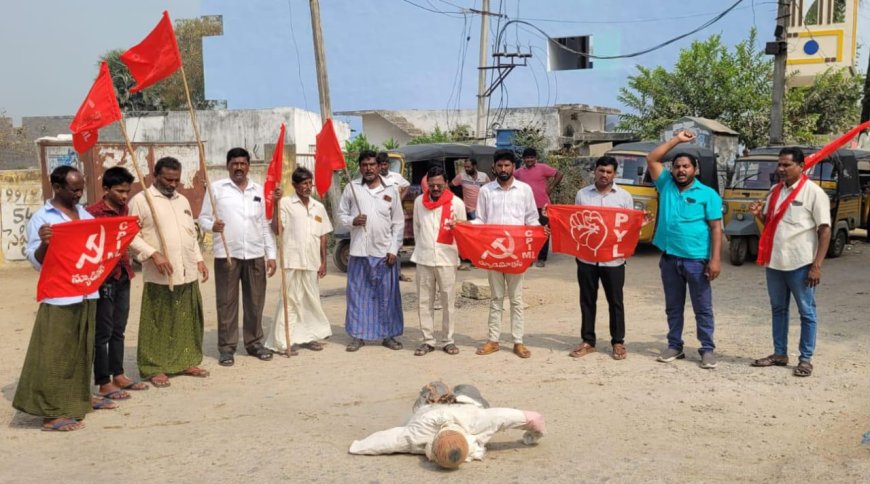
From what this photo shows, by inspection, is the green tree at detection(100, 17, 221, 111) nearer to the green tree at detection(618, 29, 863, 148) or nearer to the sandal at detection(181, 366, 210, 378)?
the green tree at detection(618, 29, 863, 148)

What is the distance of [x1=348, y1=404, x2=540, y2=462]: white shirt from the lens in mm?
4789

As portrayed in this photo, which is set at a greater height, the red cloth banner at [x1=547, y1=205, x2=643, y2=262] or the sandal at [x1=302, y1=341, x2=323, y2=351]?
the red cloth banner at [x1=547, y1=205, x2=643, y2=262]

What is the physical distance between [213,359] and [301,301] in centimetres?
98

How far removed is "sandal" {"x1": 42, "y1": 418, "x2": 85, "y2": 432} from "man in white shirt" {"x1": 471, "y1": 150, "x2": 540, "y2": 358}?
3.48 m

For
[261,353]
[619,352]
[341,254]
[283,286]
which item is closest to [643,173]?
[341,254]

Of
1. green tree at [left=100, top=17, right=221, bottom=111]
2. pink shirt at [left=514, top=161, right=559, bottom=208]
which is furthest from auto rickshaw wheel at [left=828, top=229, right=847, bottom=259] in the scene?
green tree at [left=100, top=17, right=221, bottom=111]

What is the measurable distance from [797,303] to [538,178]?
6.53m

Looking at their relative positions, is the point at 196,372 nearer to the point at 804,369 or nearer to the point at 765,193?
the point at 804,369

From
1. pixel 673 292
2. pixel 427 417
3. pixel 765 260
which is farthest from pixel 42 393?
pixel 765 260

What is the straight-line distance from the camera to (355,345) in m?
7.93

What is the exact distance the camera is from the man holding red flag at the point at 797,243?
6457 millimetres

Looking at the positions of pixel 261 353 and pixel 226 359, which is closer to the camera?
pixel 226 359

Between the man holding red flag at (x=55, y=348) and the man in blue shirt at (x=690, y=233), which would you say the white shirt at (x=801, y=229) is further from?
the man holding red flag at (x=55, y=348)

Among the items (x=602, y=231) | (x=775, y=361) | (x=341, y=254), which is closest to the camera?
(x=775, y=361)
